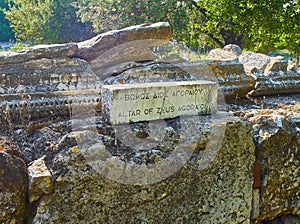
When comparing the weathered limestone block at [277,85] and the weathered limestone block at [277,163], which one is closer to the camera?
the weathered limestone block at [277,163]

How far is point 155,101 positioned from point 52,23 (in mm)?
14296

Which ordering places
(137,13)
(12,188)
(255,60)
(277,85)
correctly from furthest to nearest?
(137,13)
(255,60)
(277,85)
(12,188)

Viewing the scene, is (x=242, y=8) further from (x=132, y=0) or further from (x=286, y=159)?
(x=286, y=159)

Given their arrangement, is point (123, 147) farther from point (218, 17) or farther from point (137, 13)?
point (218, 17)

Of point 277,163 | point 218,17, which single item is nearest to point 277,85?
point 277,163

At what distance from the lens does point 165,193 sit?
2.47 metres

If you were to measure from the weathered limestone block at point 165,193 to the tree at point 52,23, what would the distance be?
1389cm

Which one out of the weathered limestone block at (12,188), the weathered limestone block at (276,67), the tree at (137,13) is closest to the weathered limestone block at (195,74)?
the weathered limestone block at (276,67)

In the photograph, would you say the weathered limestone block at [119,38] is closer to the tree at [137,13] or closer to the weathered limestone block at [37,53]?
the weathered limestone block at [37,53]

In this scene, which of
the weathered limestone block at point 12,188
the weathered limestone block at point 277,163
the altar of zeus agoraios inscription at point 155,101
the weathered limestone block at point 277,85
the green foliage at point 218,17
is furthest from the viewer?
the green foliage at point 218,17

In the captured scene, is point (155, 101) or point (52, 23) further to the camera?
point (52, 23)

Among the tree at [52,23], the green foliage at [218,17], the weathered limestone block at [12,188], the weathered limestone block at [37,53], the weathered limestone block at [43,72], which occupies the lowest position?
the tree at [52,23]

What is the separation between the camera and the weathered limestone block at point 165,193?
2180 millimetres

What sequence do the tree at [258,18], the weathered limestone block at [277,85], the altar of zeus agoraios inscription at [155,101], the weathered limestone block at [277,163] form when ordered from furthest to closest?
1. the tree at [258,18]
2. the weathered limestone block at [277,85]
3. the weathered limestone block at [277,163]
4. the altar of zeus agoraios inscription at [155,101]
